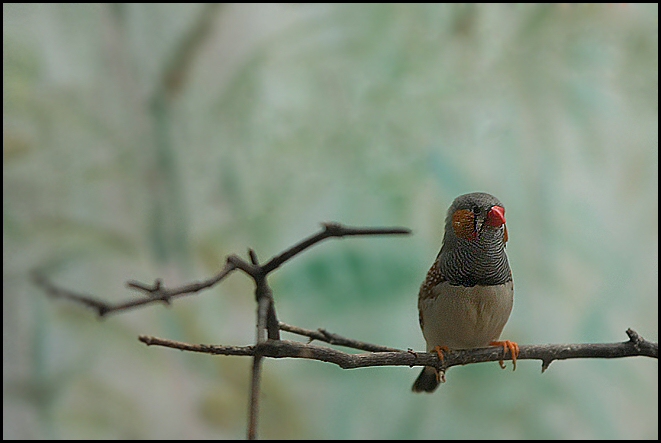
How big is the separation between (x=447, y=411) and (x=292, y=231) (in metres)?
0.70

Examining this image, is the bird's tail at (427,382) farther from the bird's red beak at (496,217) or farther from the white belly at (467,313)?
the bird's red beak at (496,217)

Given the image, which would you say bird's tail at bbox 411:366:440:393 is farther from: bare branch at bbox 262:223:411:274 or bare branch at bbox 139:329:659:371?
bare branch at bbox 262:223:411:274

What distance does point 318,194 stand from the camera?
199cm

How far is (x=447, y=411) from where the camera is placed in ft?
6.46

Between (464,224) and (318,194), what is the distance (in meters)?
1.04

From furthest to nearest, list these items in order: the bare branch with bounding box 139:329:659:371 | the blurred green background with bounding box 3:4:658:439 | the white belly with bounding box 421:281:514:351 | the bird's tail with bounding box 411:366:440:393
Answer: the blurred green background with bounding box 3:4:658:439, the bird's tail with bounding box 411:366:440:393, the white belly with bounding box 421:281:514:351, the bare branch with bounding box 139:329:659:371

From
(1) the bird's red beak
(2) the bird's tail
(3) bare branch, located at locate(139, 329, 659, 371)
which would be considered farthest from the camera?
(2) the bird's tail

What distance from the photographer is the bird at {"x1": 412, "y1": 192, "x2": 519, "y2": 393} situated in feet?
3.15

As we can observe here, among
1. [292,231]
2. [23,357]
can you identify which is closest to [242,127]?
[292,231]

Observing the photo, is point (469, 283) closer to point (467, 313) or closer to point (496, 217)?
point (467, 313)

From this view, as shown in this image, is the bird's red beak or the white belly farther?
the white belly

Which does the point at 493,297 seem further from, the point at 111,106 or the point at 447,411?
the point at 111,106

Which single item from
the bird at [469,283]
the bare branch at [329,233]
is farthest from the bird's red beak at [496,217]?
the bare branch at [329,233]

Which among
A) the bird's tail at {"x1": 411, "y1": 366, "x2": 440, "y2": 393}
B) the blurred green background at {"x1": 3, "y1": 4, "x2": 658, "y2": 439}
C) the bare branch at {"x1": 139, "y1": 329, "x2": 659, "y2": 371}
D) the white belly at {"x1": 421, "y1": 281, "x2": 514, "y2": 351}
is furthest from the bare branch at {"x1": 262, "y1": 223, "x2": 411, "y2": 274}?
the blurred green background at {"x1": 3, "y1": 4, "x2": 658, "y2": 439}
